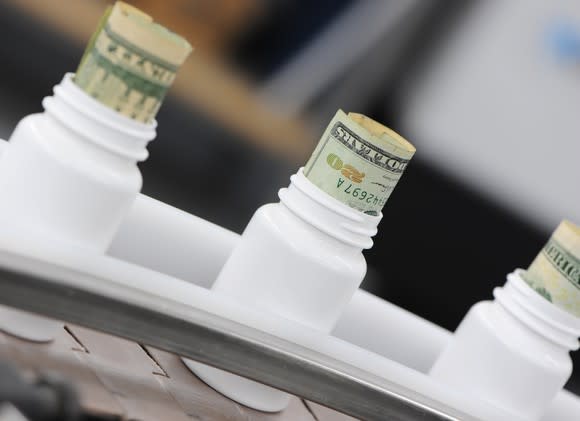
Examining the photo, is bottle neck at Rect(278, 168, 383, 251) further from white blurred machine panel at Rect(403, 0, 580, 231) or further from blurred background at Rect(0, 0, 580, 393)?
white blurred machine panel at Rect(403, 0, 580, 231)

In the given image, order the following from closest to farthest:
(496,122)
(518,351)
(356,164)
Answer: (356,164), (518,351), (496,122)

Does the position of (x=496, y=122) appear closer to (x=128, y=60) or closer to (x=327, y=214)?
(x=327, y=214)

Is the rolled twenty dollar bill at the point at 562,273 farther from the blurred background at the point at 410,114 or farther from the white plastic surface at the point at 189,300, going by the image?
the blurred background at the point at 410,114

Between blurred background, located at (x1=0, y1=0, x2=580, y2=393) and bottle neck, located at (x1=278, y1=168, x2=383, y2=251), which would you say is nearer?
bottle neck, located at (x1=278, y1=168, x2=383, y2=251)

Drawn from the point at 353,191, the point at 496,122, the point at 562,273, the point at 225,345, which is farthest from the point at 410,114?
the point at 225,345

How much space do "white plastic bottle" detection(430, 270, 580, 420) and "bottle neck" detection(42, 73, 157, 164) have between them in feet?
1.31

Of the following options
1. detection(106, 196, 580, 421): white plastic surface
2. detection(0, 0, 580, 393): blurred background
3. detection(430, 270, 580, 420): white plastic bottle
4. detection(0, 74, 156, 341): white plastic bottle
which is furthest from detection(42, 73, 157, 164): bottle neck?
detection(0, 0, 580, 393): blurred background

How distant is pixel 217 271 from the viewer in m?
0.78

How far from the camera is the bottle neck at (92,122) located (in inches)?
22.5

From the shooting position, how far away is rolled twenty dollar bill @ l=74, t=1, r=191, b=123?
22.2 inches

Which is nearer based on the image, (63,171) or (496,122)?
(63,171)

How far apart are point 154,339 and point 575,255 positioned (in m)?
0.41

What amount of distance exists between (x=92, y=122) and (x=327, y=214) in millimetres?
205

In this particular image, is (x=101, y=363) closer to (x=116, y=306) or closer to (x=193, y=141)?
(x=116, y=306)
